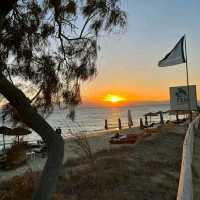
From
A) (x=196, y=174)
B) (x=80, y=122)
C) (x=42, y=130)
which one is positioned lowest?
(x=196, y=174)

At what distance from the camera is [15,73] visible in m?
4.54

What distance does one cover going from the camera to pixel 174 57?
15.6m

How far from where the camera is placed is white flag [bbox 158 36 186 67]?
50.8 ft

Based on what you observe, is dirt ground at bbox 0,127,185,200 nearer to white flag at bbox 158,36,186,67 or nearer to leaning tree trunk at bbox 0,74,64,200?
leaning tree trunk at bbox 0,74,64,200

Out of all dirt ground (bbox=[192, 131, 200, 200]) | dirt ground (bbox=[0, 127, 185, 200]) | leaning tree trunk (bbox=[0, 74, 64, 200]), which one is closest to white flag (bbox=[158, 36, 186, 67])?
dirt ground (bbox=[192, 131, 200, 200])

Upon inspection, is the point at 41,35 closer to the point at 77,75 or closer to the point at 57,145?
the point at 77,75

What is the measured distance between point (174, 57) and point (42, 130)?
1248 cm

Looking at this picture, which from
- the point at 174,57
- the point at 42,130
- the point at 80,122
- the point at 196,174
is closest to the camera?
the point at 42,130

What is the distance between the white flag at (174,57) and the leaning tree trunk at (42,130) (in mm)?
12089

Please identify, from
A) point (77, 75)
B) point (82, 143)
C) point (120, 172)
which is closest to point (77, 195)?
point (120, 172)

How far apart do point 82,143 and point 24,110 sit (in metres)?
4.29

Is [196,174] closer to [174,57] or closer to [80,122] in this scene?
[80,122]

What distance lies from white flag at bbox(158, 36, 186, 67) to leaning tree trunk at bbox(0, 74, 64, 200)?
12089 millimetres

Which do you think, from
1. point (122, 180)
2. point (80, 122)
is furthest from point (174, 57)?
point (122, 180)
